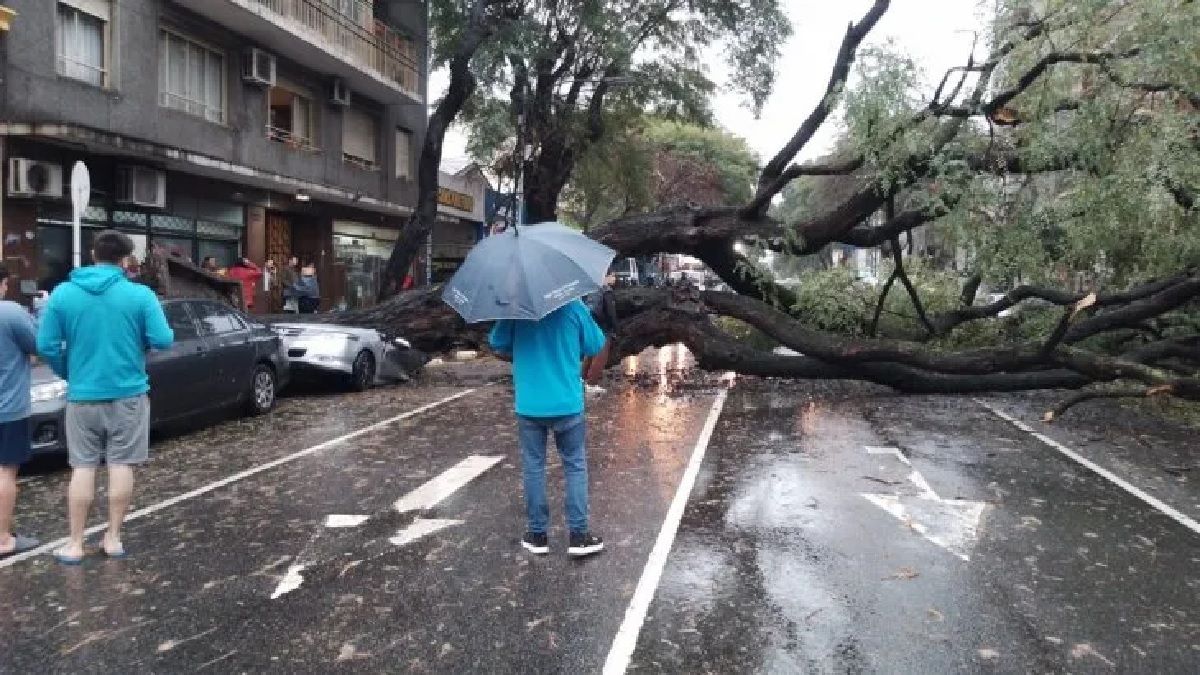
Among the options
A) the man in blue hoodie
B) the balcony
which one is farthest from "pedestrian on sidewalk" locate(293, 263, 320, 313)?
the man in blue hoodie

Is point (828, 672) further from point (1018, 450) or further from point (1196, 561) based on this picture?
point (1018, 450)

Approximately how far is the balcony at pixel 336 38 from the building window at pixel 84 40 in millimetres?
2392

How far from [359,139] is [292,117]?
11.8 feet

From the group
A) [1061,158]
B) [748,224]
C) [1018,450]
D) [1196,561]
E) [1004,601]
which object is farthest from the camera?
[748,224]

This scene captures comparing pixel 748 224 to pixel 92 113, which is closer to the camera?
pixel 748 224

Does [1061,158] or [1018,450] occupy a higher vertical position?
[1061,158]

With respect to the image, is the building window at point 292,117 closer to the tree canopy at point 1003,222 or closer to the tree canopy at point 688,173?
the tree canopy at point 1003,222

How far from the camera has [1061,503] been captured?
24.2ft

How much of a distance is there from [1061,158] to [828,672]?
8524mm

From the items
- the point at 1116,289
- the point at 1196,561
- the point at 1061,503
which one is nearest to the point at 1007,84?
the point at 1116,289

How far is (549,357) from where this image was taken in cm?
567

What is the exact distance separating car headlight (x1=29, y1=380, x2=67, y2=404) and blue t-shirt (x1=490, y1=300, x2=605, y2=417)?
4.60 meters

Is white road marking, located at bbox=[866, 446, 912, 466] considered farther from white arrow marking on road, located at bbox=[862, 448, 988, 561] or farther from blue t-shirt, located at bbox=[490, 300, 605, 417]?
blue t-shirt, located at bbox=[490, 300, 605, 417]

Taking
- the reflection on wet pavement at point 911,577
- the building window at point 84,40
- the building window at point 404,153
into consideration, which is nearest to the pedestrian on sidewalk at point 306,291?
the building window at point 84,40
